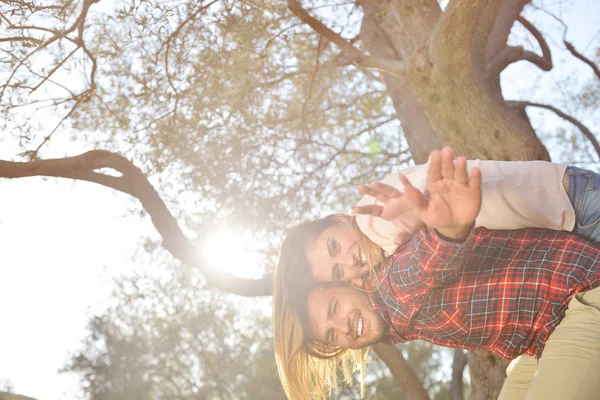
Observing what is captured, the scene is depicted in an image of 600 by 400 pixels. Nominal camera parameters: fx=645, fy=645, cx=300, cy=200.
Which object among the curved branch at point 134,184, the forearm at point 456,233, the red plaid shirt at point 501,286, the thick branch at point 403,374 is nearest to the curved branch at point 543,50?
the thick branch at point 403,374

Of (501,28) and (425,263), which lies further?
(501,28)

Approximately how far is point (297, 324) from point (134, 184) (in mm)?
2833

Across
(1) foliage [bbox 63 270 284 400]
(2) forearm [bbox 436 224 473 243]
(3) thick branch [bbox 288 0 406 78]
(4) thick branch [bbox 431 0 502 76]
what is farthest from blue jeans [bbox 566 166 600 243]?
(1) foliage [bbox 63 270 284 400]

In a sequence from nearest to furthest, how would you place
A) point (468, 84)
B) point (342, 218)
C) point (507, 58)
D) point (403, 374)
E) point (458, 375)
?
point (342, 218) < point (468, 84) < point (507, 58) < point (403, 374) < point (458, 375)

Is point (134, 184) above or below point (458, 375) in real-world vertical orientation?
above

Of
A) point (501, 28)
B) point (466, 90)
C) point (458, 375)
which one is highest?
point (501, 28)

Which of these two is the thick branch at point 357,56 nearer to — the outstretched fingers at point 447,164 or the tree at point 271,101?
the tree at point 271,101

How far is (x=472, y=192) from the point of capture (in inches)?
84.7

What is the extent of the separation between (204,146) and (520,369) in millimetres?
5511

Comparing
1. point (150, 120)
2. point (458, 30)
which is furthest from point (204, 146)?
point (458, 30)

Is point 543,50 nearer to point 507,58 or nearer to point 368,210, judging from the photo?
point 507,58

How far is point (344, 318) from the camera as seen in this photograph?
10.8 feet

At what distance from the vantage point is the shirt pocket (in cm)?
288

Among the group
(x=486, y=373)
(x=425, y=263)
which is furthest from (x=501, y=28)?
(x=425, y=263)
